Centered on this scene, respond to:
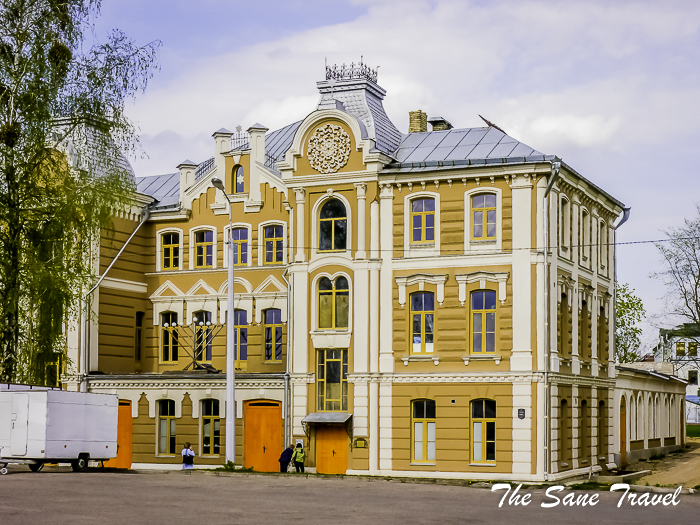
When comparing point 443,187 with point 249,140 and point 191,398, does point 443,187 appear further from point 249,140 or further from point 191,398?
point 191,398

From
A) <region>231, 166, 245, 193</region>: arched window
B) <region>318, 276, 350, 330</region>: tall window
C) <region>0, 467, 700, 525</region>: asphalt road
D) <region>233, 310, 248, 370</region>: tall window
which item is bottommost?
<region>0, 467, 700, 525</region>: asphalt road

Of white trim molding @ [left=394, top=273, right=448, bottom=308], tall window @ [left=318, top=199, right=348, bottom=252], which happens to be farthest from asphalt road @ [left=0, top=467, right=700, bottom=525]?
tall window @ [left=318, top=199, right=348, bottom=252]

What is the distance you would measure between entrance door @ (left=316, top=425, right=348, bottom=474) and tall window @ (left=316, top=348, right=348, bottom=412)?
0.87m

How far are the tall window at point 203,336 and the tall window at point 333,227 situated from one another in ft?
25.9

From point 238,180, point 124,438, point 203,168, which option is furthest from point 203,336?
point 203,168

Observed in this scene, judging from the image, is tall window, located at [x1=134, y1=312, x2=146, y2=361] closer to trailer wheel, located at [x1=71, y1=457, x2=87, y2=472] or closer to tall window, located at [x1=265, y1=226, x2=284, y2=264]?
tall window, located at [x1=265, y1=226, x2=284, y2=264]

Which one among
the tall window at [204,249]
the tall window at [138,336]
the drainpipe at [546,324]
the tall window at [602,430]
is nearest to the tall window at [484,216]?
the drainpipe at [546,324]

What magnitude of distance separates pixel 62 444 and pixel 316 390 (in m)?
10.1

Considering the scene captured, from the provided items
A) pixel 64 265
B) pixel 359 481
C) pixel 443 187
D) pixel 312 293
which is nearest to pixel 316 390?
pixel 312 293

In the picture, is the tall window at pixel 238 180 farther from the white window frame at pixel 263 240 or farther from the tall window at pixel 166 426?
the tall window at pixel 166 426

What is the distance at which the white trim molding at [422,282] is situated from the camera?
39.0m

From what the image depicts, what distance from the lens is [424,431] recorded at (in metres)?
38.8

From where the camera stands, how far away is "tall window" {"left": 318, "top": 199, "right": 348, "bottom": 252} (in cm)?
4091

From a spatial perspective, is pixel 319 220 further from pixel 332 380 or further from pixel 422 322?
pixel 332 380
